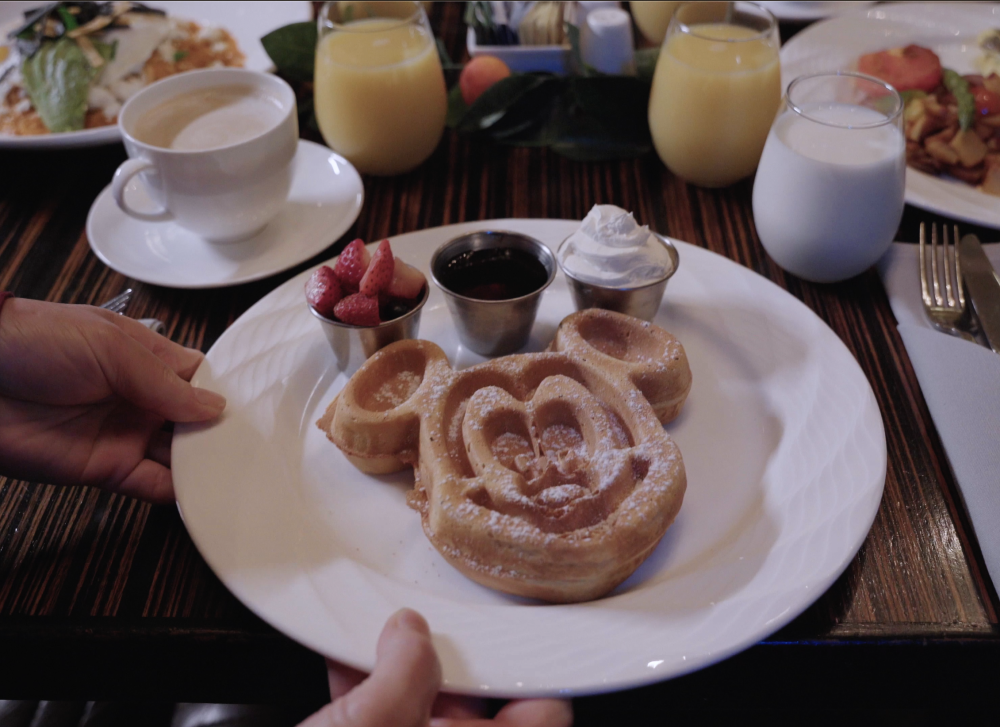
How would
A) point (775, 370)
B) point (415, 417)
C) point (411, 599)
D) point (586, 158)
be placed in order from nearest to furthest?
point (411, 599), point (415, 417), point (775, 370), point (586, 158)

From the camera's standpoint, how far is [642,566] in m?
1.07

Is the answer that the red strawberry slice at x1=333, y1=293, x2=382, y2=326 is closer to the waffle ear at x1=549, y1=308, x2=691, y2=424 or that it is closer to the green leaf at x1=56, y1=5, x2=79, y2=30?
the waffle ear at x1=549, y1=308, x2=691, y2=424

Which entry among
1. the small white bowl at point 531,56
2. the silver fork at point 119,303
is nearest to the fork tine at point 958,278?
the small white bowl at point 531,56

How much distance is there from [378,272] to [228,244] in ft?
1.89

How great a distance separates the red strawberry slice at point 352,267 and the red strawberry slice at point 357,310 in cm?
6

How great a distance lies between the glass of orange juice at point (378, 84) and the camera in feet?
5.81

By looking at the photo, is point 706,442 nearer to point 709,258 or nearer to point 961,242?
point 709,258

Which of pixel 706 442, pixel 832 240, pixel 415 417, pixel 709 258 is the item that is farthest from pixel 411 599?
pixel 832 240

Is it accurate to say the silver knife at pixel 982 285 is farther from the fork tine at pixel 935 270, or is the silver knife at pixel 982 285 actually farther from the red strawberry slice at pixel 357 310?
the red strawberry slice at pixel 357 310

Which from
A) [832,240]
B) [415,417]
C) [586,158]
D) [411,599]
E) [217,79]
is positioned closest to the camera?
[411,599]

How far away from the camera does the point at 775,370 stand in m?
1.36

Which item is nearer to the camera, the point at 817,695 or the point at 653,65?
the point at 817,695

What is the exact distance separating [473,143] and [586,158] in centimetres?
35

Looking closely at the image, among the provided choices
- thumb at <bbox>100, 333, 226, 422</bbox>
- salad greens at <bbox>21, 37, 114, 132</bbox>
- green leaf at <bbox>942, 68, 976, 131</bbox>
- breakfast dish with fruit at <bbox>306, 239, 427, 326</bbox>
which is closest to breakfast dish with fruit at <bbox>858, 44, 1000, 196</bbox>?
green leaf at <bbox>942, 68, 976, 131</bbox>
